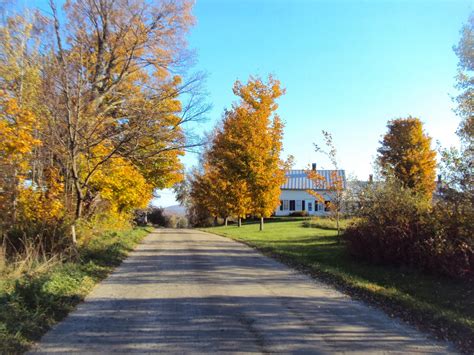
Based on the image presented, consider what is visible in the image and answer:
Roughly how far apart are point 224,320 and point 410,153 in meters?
37.5

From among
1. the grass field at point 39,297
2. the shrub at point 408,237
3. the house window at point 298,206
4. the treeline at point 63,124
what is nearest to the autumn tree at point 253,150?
the treeline at point 63,124

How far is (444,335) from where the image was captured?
20.2ft

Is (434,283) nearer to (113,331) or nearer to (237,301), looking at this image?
(237,301)

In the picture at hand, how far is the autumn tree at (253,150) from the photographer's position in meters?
28.1

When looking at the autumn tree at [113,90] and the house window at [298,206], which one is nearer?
the autumn tree at [113,90]

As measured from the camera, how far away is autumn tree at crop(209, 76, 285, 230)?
28.1 metres

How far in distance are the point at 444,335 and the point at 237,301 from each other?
347 centimetres

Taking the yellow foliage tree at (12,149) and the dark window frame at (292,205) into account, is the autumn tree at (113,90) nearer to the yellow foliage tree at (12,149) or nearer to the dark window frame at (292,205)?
the yellow foliage tree at (12,149)

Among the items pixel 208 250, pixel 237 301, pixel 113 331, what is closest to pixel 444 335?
pixel 237 301

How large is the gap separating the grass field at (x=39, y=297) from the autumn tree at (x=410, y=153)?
111 feet

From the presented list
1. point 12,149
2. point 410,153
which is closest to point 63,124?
point 12,149

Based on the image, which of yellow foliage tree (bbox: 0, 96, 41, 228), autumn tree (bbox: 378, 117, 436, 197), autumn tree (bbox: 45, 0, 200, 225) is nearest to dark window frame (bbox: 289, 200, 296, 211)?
autumn tree (bbox: 378, 117, 436, 197)

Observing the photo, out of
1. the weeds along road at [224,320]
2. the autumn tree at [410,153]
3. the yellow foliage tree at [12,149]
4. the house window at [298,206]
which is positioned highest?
the autumn tree at [410,153]

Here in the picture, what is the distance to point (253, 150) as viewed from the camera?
27938 mm
